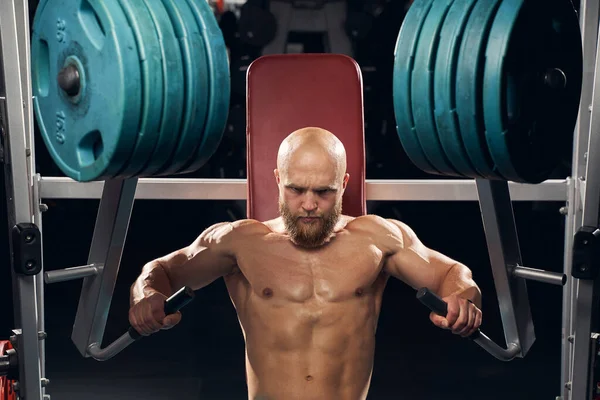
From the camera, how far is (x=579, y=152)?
125 inches

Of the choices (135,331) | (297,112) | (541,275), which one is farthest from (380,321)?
(135,331)

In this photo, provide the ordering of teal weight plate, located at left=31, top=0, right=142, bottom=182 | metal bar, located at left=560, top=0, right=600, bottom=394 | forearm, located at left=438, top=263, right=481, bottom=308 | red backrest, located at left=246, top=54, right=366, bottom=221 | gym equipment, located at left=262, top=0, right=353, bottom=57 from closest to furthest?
teal weight plate, located at left=31, top=0, right=142, bottom=182
forearm, located at left=438, top=263, right=481, bottom=308
red backrest, located at left=246, top=54, right=366, bottom=221
metal bar, located at left=560, top=0, right=600, bottom=394
gym equipment, located at left=262, top=0, right=353, bottom=57

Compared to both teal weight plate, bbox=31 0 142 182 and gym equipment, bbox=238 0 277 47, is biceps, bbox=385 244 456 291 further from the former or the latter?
gym equipment, bbox=238 0 277 47

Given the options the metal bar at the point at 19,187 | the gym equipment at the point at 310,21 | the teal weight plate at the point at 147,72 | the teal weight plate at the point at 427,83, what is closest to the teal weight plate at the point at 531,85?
the teal weight plate at the point at 427,83

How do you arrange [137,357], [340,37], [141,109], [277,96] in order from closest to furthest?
[141,109] → [277,96] → [340,37] → [137,357]

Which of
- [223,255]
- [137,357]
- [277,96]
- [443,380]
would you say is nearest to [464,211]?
[443,380]

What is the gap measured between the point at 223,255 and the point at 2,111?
2.61ft

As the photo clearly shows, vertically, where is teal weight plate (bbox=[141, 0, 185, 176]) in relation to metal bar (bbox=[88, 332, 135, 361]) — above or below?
above

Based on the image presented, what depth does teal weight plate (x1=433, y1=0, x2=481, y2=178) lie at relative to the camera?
201 centimetres

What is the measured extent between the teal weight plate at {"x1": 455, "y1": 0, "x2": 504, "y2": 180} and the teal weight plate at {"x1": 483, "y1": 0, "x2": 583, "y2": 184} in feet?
0.06

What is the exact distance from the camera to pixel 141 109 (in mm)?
1846

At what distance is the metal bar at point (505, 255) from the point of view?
2645mm

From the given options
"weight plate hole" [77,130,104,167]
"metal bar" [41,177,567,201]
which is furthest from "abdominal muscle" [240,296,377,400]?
"weight plate hole" [77,130,104,167]

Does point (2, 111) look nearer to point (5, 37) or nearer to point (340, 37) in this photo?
point (5, 37)
